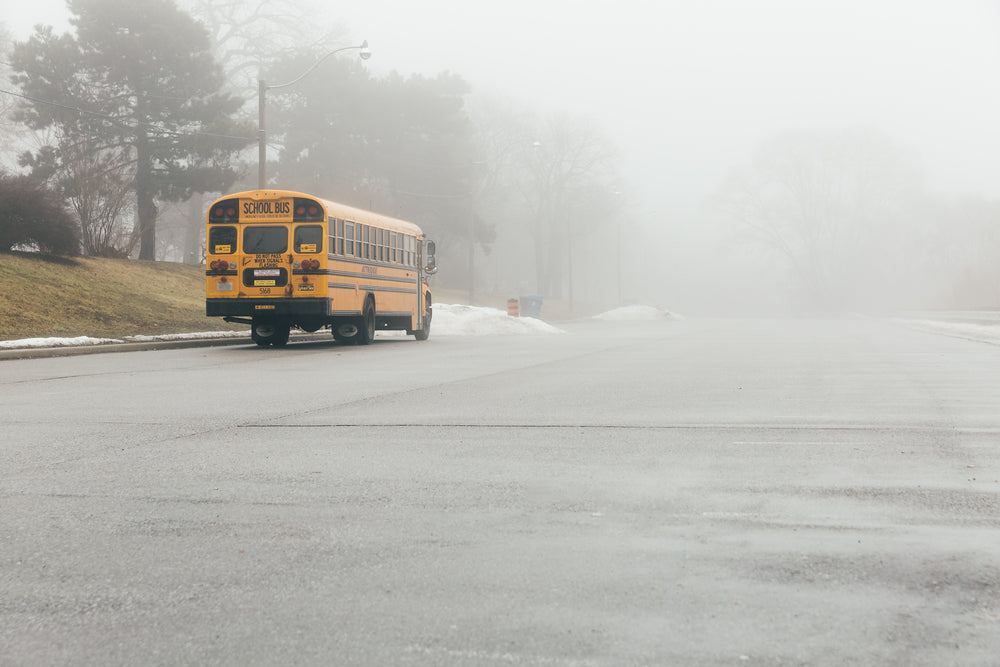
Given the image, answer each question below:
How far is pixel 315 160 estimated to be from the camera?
59.7 m

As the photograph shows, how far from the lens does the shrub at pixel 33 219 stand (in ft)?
86.1

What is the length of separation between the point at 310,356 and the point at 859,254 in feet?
235

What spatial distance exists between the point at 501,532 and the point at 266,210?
718 inches

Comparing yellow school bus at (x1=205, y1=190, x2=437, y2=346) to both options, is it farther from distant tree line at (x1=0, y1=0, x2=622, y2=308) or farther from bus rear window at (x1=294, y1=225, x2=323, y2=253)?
distant tree line at (x1=0, y1=0, x2=622, y2=308)

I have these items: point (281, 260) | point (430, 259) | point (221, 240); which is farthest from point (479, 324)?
point (221, 240)

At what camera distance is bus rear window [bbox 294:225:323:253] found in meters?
21.8

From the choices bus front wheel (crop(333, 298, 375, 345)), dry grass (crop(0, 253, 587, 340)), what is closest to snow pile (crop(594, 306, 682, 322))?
dry grass (crop(0, 253, 587, 340))

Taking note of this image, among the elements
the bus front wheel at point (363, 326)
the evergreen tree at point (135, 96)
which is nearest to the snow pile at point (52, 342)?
the bus front wheel at point (363, 326)

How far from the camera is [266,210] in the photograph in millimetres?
22219

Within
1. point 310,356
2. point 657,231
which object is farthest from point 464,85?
point 657,231

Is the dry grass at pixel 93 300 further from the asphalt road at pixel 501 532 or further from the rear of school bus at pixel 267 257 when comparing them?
the asphalt road at pixel 501 532

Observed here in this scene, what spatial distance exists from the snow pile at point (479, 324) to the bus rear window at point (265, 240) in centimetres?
1031

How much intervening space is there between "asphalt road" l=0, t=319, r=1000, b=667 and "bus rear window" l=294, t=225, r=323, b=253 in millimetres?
10812

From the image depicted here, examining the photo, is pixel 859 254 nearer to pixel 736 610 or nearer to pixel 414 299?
pixel 414 299
